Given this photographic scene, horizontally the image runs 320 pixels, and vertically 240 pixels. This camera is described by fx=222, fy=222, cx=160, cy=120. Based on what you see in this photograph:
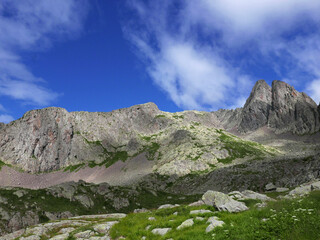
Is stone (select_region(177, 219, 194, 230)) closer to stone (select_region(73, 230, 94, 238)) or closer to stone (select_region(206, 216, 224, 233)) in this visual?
stone (select_region(206, 216, 224, 233))

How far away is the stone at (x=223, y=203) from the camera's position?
59.8 feet

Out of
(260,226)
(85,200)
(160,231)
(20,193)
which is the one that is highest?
(20,193)

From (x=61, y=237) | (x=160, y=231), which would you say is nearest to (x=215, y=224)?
(x=160, y=231)

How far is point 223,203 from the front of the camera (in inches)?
797

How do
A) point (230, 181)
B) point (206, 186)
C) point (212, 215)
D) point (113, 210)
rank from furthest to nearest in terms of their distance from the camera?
point (206, 186) → point (230, 181) → point (113, 210) → point (212, 215)

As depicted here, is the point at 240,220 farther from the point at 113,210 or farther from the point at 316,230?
the point at 113,210

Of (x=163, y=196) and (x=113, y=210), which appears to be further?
(x=163, y=196)

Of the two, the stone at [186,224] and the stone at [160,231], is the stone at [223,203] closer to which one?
the stone at [186,224]

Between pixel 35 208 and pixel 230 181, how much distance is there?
9758cm

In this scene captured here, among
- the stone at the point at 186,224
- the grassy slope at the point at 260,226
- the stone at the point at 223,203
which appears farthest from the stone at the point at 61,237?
the stone at the point at 223,203

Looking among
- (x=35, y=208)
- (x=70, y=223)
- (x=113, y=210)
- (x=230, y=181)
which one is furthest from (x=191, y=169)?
(x=70, y=223)

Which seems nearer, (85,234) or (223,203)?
(85,234)

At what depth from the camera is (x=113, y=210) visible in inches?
4259

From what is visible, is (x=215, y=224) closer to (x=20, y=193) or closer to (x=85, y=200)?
(x=85, y=200)
